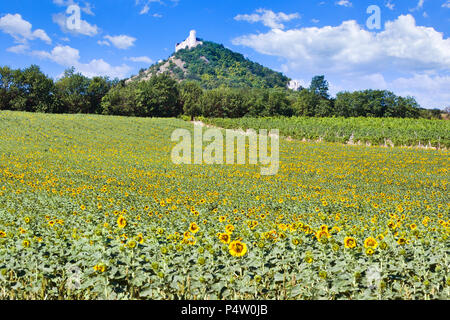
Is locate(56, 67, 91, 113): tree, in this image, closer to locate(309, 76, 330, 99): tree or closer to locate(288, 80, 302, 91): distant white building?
locate(309, 76, 330, 99): tree

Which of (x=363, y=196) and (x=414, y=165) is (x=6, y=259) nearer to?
(x=363, y=196)

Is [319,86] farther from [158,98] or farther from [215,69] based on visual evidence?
[215,69]

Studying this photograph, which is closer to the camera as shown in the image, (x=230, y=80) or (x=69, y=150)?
(x=69, y=150)

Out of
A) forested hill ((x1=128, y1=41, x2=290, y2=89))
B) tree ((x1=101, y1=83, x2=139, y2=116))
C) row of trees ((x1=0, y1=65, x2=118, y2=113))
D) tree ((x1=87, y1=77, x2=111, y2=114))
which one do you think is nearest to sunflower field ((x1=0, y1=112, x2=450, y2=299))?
row of trees ((x1=0, y1=65, x2=118, y2=113))

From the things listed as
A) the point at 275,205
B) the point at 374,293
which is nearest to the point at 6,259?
the point at 374,293

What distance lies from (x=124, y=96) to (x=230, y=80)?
8584cm

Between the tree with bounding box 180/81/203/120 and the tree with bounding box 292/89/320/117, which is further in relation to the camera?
the tree with bounding box 292/89/320/117

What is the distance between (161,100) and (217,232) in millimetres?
71424

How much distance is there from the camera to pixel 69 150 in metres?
22.7

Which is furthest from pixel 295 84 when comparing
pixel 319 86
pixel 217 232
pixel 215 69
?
pixel 217 232

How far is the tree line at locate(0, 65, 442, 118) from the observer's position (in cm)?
6009

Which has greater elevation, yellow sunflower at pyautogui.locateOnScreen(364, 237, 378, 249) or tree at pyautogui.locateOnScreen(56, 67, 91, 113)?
tree at pyautogui.locateOnScreen(56, 67, 91, 113)

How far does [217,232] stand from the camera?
498 cm

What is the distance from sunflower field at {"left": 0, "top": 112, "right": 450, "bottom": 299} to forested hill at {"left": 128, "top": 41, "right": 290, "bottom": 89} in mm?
128768
